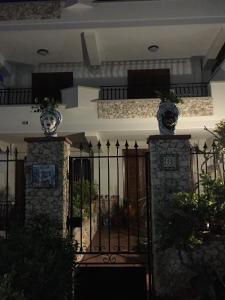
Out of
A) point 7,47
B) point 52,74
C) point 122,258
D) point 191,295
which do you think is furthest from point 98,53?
point 191,295

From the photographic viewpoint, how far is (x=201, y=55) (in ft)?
46.9

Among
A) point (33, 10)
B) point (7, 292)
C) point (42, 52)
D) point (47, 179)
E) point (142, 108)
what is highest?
point (33, 10)

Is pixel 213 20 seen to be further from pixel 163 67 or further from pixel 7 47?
pixel 7 47

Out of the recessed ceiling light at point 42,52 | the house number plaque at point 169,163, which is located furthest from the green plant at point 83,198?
the recessed ceiling light at point 42,52

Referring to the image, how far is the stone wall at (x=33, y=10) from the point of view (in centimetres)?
1195

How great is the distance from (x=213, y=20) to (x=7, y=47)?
7.33 metres

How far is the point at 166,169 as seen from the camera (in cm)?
605

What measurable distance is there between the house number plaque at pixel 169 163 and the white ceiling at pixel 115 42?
7175mm

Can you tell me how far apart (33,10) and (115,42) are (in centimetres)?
303

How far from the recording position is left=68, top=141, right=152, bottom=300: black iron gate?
20.7ft

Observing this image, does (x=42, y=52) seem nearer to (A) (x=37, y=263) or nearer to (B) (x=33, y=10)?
(B) (x=33, y=10)

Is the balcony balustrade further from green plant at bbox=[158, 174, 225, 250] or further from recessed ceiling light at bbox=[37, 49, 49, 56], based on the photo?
green plant at bbox=[158, 174, 225, 250]

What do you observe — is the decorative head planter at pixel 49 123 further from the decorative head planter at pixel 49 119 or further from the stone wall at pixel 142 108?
the stone wall at pixel 142 108

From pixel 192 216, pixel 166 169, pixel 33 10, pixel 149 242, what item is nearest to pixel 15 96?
pixel 33 10
